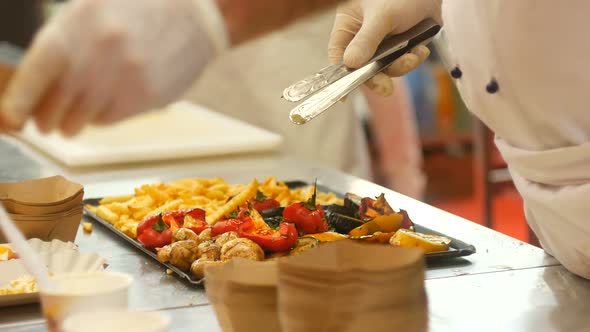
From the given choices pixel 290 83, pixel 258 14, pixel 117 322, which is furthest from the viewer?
pixel 290 83

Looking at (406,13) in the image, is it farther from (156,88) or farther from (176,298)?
(156,88)

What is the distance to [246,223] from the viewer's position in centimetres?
170

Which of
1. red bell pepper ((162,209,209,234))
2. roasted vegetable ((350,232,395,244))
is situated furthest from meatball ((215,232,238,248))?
roasted vegetable ((350,232,395,244))

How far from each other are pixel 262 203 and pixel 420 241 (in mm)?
373

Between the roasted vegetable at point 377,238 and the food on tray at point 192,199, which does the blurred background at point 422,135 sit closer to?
the food on tray at point 192,199

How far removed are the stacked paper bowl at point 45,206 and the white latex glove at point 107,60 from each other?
62 cm

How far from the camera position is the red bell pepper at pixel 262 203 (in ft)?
6.23

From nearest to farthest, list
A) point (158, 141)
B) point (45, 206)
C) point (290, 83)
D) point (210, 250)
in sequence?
point (210, 250)
point (45, 206)
point (158, 141)
point (290, 83)

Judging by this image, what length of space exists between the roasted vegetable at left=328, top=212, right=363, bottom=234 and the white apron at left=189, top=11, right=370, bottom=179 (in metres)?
2.03

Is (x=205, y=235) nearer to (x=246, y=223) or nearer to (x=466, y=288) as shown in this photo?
(x=246, y=223)

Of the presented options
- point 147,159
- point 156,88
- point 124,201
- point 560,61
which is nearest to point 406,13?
point 560,61

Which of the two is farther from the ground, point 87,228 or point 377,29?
point 377,29

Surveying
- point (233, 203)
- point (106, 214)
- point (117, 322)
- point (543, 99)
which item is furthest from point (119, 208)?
point (117, 322)

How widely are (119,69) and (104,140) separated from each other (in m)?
2.00
